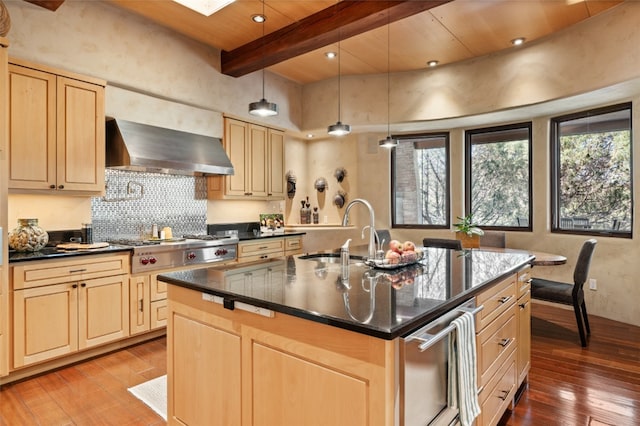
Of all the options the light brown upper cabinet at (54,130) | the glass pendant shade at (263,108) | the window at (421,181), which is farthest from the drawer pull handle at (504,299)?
the window at (421,181)

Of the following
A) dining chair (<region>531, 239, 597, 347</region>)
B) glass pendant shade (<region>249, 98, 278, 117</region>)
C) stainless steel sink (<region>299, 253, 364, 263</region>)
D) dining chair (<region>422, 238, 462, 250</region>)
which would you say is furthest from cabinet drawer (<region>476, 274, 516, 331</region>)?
glass pendant shade (<region>249, 98, 278, 117</region>)

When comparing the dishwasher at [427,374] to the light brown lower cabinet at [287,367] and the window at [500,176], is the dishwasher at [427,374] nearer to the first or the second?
the light brown lower cabinet at [287,367]

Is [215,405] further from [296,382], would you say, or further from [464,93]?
[464,93]

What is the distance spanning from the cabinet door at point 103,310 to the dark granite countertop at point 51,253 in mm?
241

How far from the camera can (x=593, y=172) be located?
174 inches

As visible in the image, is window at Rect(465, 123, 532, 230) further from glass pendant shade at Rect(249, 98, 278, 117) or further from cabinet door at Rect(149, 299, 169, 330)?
cabinet door at Rect(149, 299, 169, 330)

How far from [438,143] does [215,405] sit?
16.5 feet

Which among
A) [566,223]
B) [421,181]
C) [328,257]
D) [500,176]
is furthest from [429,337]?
[421,181]

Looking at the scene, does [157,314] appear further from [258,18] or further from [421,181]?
[421,181]

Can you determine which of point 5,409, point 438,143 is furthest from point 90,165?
point 438,143

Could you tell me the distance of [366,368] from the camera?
122 centimetres

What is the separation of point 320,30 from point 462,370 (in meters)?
3.19

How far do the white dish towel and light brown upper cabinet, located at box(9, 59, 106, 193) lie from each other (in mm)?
3225

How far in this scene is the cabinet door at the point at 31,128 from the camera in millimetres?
2850
